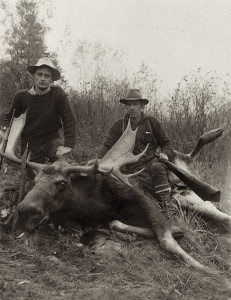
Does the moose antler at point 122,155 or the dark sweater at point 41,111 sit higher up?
the dark sweater at point 41,111

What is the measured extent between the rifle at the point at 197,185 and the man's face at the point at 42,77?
2.09 m

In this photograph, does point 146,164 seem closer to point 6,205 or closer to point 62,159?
point 62,159

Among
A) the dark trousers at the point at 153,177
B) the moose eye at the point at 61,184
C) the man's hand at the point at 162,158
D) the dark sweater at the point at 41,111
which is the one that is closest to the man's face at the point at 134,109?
the dark trousers at the point at 153,177

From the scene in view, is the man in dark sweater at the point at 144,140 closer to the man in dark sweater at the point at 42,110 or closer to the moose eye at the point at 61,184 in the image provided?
the man in dark sweater at the point at 42,110

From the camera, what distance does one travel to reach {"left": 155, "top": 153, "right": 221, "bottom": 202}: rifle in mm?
4863

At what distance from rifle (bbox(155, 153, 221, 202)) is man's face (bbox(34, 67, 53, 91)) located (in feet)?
6.85

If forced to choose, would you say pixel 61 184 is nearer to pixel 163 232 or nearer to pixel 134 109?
pixel 163 232

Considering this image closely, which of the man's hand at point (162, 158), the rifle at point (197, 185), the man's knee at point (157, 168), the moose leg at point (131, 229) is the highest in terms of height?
the man's hand at point (162, 158)

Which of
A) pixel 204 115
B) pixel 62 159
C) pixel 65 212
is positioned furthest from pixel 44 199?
pixel 204 115

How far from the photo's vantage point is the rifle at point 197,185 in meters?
4.86

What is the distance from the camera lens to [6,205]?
5156 millimetres

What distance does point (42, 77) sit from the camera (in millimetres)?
6062

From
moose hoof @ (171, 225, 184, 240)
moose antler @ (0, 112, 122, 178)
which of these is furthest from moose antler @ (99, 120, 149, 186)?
moose hoof @ (171, 225, 184, 240)

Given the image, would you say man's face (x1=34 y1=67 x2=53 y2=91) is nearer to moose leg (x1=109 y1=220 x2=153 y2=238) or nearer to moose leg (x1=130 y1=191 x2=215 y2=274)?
moose leg (x1=130 y1=191 x2=215 y2=274)
